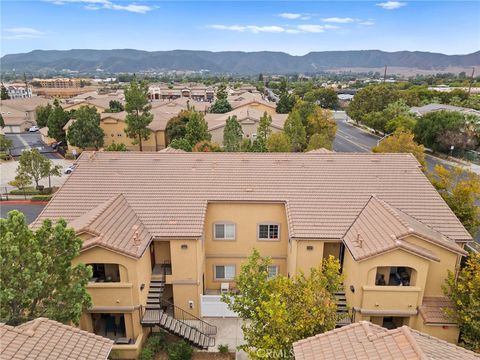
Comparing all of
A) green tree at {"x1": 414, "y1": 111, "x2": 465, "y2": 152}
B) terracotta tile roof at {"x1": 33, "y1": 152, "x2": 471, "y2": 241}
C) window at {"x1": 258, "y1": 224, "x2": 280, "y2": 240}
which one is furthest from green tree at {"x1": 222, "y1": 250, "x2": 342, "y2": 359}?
green tree at {"x1": 414, "y1": 111, "x2": 465, "y2": 152}

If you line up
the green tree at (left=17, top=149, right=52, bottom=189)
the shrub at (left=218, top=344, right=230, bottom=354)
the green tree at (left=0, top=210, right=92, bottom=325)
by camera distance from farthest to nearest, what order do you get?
the green tree at (left=17, top=149, right=52, bottom=189)
the shrub at (left=218, top=344, right=230, bottom=354)
the green tree at (left=0, top=210, right=92, bottom=325)

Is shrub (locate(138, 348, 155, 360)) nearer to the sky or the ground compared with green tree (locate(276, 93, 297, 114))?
nearer to the ground

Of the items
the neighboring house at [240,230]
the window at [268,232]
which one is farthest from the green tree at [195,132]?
the window at [268,232]

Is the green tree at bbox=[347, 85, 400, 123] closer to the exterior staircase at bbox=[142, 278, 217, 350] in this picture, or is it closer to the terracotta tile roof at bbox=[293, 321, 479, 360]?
the exterior staircase at bbox=[142, 278, 217, 350]

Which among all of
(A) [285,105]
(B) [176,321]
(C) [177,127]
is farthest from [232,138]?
(A) [285,105]

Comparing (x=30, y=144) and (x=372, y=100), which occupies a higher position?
(x=372, y=100)

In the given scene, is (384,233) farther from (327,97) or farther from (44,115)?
(327,97)

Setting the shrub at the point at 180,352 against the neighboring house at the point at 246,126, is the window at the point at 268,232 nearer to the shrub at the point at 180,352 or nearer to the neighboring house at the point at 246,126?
the shrub at the point at 180,352

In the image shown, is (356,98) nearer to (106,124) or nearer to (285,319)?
(106,124)
